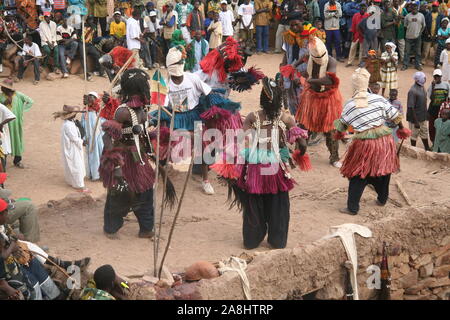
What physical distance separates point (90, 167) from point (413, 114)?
5.30 m

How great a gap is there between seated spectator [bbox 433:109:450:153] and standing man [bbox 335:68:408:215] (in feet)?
10.2

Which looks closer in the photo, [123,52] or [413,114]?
[123,52]

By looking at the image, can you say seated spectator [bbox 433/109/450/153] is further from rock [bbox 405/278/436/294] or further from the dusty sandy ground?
rock [bbox 405/278/436/294]

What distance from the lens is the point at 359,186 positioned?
30.0ft

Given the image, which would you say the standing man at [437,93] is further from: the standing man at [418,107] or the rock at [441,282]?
the rock at [441,282]

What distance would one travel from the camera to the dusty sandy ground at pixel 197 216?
27.0 ft

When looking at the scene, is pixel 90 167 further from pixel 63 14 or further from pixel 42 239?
pixel 63 14

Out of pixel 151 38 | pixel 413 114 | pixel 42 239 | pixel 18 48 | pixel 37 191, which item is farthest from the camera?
pixel 151 38

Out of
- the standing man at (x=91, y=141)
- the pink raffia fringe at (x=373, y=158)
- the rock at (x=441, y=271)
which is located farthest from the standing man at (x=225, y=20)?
the rock at (x=441, y=271)

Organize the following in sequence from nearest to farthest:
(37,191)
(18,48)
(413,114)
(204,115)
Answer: (204,115) → (37,191) → (413,114) → (18,48)

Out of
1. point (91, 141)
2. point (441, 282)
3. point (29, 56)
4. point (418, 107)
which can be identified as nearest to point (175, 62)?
point (91, 141)

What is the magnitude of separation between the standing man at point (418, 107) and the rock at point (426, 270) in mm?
5706

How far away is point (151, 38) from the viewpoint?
18.1 metres
